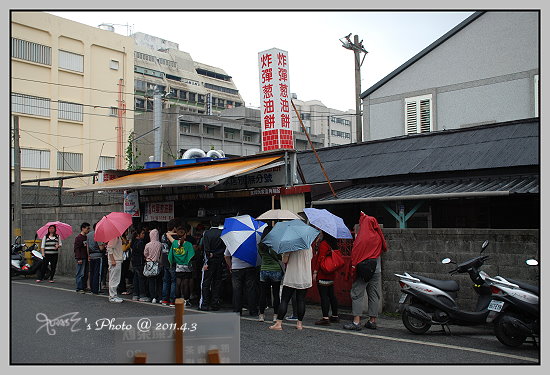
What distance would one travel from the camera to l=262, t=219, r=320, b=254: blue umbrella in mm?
8670

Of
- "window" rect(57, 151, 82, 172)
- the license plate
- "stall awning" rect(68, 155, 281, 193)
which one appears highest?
"window" rect(57, 151, 82, 172)

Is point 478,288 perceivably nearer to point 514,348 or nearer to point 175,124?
point 514,348

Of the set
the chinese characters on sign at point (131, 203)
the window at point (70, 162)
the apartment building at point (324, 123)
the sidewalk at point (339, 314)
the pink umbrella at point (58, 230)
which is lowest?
the sidewalk at point (339, 314)

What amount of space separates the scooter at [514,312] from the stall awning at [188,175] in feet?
17.6

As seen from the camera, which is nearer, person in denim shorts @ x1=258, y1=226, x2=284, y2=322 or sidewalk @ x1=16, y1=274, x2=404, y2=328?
sidewalk @ x1=16, y1=274, x2=404, y2=328

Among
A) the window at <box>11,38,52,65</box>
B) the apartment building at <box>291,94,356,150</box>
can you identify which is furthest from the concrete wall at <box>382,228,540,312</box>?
the apartment building at <box>291,94,356,150</box>

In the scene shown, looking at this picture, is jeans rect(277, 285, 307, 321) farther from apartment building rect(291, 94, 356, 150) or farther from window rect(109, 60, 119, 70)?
apartment building rect(291, 94, 356, 150)

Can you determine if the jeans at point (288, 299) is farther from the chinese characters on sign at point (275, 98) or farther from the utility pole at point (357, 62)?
the utility pole at point (357, 62)

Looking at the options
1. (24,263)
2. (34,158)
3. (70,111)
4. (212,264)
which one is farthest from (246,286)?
(34,158)

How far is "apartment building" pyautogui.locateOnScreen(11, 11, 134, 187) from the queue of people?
162 inches

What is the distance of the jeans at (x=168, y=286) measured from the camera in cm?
A: 1124

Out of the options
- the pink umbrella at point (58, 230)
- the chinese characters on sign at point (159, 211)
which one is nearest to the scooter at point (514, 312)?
the chinese characters on sign at point (159, 211)

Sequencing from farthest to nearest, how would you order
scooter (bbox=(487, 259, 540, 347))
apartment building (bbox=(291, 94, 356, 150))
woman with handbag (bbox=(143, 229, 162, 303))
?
apartment building (bbox=(291, 94, 356, 150))
woman with handbag (bbox=(143, 229, 162, 303))
scooter (bbox=(487, 259, 540, 347))

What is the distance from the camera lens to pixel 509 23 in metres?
17.6
